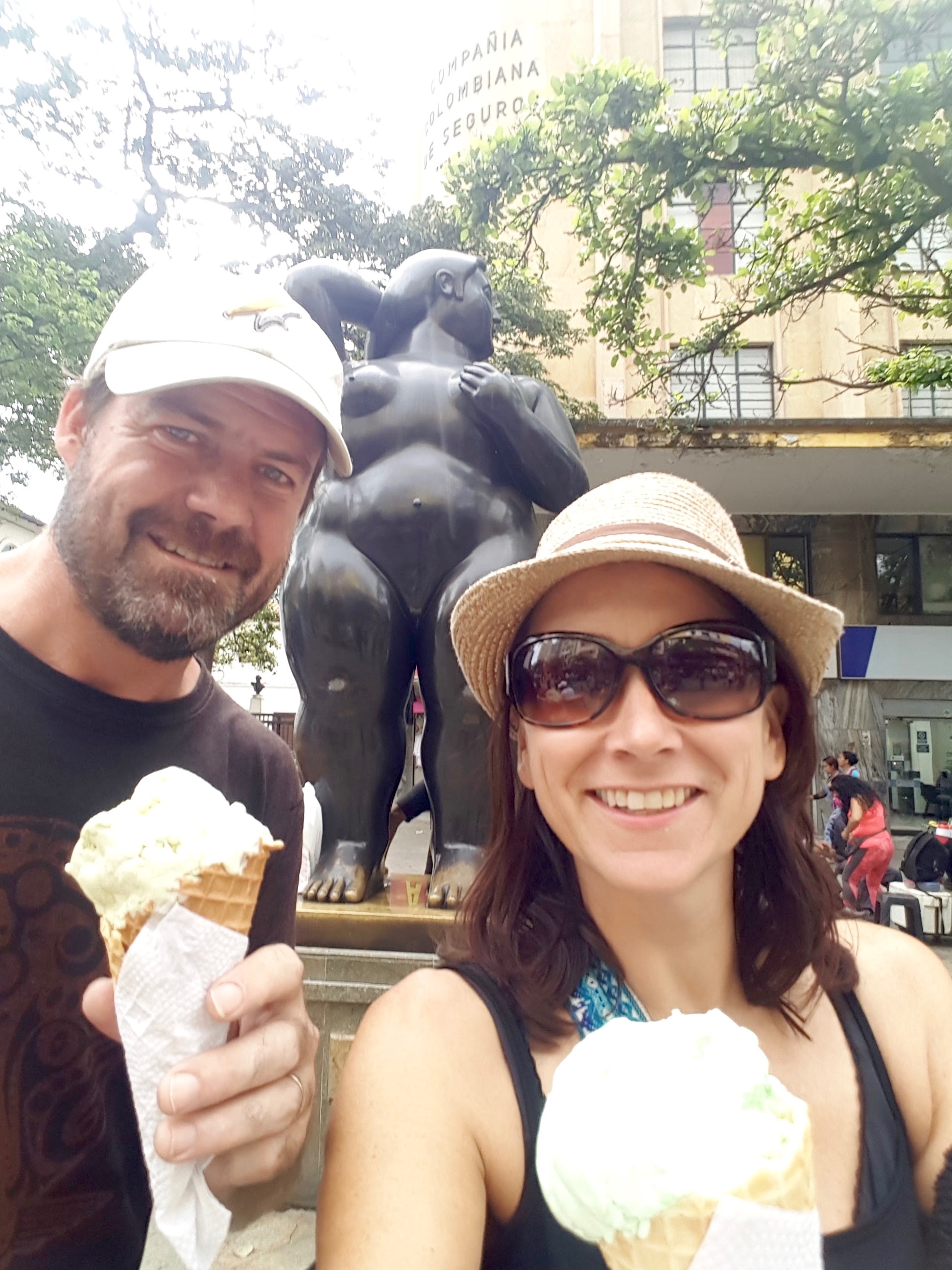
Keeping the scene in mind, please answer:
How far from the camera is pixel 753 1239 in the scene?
2.53ft

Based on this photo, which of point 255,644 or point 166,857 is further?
point 255,644

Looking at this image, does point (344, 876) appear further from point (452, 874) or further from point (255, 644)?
point (255, 644)

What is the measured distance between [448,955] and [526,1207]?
0.40m

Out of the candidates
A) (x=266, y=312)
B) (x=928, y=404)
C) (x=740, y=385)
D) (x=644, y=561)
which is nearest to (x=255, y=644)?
(x=740, y=385)

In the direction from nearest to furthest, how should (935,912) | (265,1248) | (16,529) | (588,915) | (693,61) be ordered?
(588,915) < (265,1248) < (935,912) < (693,61) < (16,529)

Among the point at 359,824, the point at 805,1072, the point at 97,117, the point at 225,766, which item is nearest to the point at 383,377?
the point at 359,824

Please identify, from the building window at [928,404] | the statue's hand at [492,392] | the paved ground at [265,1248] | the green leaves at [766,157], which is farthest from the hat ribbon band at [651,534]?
the building window at [928,404]

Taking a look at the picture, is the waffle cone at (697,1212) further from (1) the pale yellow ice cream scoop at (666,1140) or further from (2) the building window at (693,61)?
(2) the building window at (693,61)

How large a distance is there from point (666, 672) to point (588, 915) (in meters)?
0.45

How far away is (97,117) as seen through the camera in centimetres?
1105

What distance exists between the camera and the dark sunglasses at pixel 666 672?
125cm

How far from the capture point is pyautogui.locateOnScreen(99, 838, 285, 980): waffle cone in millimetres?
1114

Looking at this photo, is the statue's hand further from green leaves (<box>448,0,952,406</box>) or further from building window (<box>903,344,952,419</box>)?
building window (<box>903,344,952,419</box>)

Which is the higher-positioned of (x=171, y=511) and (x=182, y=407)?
(x=182, y=407)
